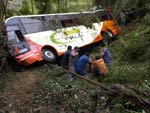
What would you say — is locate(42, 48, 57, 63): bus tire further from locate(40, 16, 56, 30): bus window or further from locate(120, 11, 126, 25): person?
locate(120, 11, 126, 25): person

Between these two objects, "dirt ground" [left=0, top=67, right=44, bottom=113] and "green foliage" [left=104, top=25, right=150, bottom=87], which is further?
"green foliage" [left=104, top=25, right=150, bottom=87]

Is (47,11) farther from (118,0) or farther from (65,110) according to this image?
(65,110)

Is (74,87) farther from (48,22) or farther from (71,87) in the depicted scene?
(48,22)

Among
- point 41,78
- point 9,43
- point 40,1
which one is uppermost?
point 40,1

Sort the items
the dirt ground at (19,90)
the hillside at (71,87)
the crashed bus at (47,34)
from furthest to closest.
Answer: the crashed bus at (47,34) → the dirt ground at (19,90) → the hillside at (71,87)

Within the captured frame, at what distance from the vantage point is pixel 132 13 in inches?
1022

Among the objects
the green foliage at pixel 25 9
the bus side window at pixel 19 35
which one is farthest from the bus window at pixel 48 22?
the green foliage at pixel 25 9

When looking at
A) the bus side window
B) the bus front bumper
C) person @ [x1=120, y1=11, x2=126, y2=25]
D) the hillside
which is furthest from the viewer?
person @ [x1=120, y1=11, x2=126, y2=25]

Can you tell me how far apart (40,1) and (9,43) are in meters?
12.4

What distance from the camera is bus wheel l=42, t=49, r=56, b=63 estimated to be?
52.5 ft

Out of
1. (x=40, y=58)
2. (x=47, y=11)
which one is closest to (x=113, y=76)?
(x=40, y=58)

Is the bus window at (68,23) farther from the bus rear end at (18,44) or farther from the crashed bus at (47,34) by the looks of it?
the bus rear end at (18,44)

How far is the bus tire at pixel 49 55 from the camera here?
631 inches

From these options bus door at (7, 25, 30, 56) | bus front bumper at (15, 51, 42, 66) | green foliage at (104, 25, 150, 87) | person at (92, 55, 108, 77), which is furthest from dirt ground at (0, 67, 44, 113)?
green foliage at (104, 25, 150, 87)
